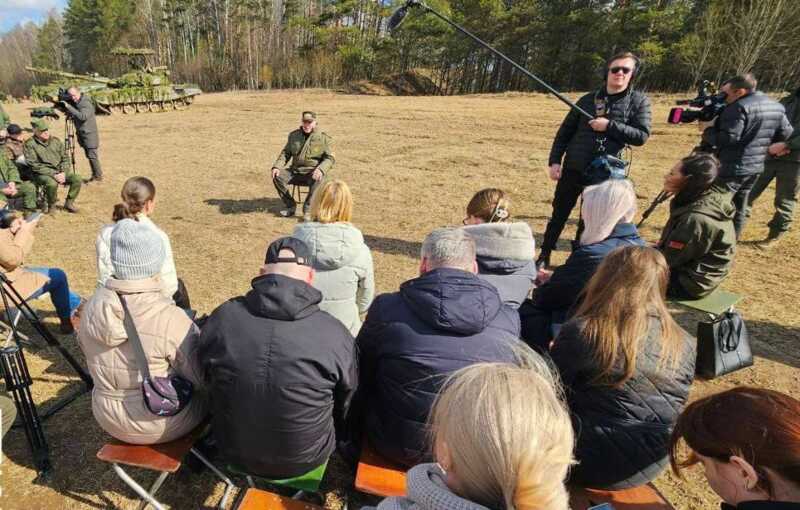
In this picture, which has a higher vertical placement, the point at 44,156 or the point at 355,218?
the point at 44,156

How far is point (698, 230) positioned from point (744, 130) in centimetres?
206

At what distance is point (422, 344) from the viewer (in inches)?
64.9

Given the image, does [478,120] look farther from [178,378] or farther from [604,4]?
[604,4]

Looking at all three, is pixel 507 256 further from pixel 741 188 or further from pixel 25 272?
pixel 25 272

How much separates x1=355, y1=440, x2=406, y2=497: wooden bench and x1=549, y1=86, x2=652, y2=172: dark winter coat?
9.99 ft

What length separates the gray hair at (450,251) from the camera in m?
1.84

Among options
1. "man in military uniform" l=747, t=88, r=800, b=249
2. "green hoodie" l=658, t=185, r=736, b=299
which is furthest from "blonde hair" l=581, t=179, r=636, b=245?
"man in military uniform" l=747, t=88, r=800, b=249

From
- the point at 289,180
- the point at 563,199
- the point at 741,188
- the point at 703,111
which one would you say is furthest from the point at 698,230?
the point at 289,180

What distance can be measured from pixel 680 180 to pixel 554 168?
47.5 inches

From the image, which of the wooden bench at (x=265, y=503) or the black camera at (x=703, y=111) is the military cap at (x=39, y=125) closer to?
the wooden bench at (x=265, y=503)

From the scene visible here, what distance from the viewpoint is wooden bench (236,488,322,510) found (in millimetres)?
1586

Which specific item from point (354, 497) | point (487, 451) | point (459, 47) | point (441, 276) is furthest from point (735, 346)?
point (459, 47)

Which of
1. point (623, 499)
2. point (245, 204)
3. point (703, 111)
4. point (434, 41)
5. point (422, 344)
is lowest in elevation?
point (245, 204)

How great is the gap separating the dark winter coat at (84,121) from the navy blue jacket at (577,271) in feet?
28.4
